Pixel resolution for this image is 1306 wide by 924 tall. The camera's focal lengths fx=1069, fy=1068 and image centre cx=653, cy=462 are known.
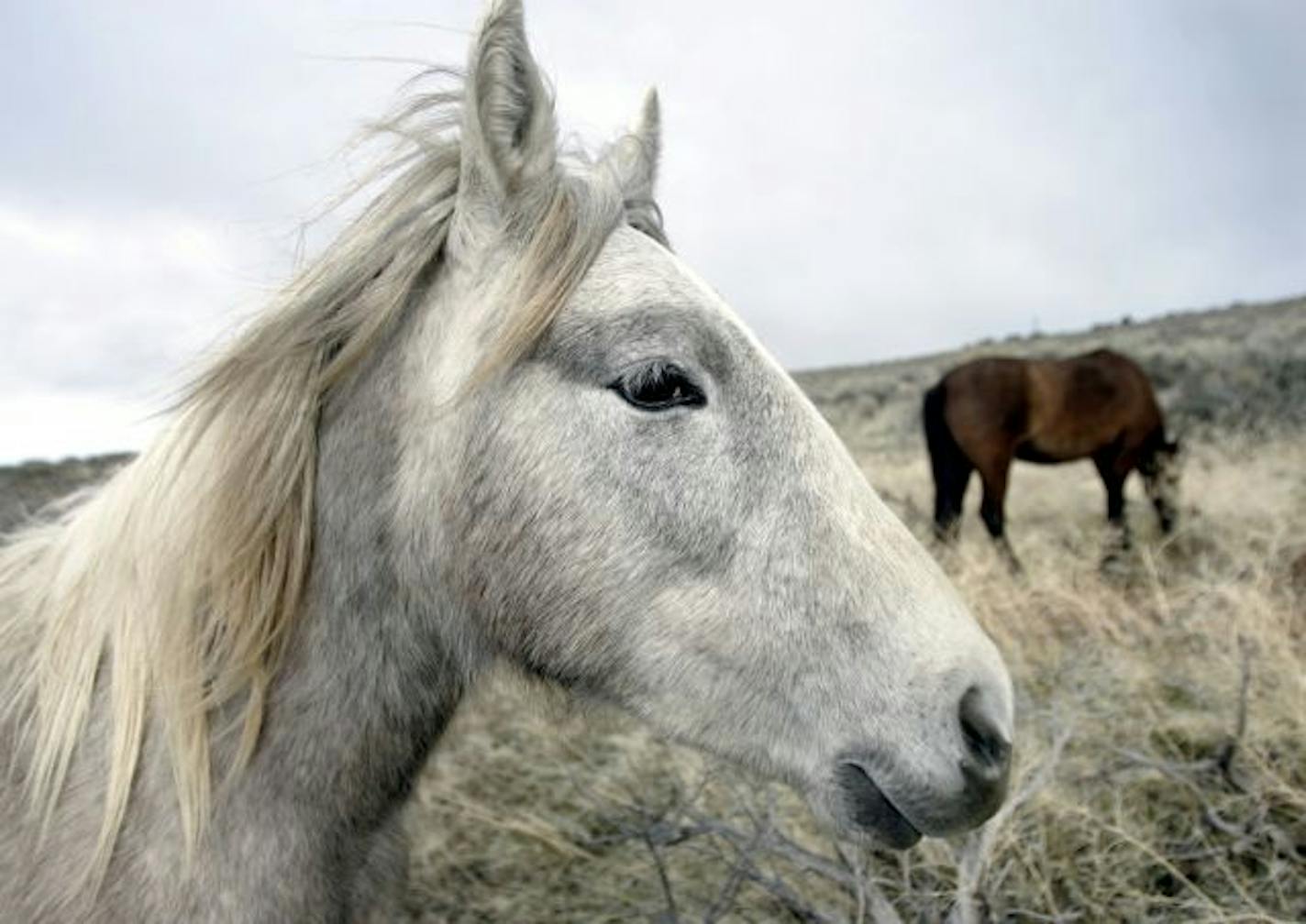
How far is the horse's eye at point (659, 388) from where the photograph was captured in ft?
5.64

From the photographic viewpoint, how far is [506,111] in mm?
1752

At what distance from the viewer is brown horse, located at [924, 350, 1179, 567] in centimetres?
1150

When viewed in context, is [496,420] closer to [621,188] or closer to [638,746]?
[621,188]

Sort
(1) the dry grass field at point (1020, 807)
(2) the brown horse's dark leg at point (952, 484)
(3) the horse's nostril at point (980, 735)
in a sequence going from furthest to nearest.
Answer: (2) the brown horse's dark leg at point (952, 484)
(1) the dry grass field at point (1020, 807)
(3) the horse's nostril at point (980, 735)

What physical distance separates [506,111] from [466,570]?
756 mm

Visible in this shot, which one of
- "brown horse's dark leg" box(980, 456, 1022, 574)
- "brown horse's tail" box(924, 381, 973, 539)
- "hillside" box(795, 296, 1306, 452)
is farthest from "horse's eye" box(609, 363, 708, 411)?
"hillside" box(795, 296, 1306, 452)

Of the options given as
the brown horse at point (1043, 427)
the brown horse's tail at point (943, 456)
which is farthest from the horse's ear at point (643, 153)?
the brown horse's tail at point (943, 456)

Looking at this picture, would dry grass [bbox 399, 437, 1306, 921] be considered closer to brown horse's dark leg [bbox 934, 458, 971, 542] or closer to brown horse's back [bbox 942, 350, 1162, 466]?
brown horse's dark leg [bbox 934, 458, 971, 542]

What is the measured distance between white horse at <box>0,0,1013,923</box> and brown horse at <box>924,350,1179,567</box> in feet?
30.8

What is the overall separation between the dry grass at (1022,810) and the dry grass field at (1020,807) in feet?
0.04

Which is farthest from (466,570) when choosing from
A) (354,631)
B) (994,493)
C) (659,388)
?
(994,493)

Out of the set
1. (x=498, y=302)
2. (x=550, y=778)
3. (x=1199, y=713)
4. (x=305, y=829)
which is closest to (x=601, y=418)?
(x=498, y=302)

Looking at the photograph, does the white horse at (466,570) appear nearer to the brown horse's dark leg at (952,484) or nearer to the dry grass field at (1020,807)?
the dry grass field at (1020,807)

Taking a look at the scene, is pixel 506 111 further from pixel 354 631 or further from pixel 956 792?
pixel 956 792
